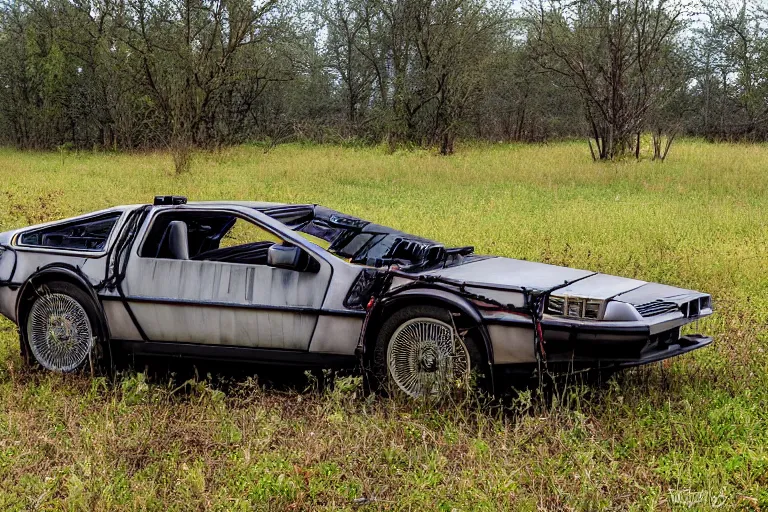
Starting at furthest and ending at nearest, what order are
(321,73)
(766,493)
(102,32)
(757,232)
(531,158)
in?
1. (321,73)
2. (102,32)
3. (531,158)
4. (757,232)
5. (766,493)

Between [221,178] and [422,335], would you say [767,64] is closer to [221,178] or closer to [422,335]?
[221,178]

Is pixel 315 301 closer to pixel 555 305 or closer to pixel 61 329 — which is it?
pixel 555 305

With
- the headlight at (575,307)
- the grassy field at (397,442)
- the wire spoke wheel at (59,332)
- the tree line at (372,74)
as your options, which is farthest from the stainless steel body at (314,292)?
the tree line at (372,74)

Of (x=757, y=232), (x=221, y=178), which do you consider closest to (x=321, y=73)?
(x=221, y=178)

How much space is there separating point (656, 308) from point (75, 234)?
161 inches

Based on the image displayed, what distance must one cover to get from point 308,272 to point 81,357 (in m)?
1.82

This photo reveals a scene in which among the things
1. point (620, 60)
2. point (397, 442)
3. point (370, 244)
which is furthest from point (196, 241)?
point (620, 60)

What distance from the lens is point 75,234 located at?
256 inches

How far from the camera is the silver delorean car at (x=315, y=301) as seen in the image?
495cm

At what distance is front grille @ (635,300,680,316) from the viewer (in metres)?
5.07

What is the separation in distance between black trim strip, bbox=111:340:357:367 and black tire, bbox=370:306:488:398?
195mm

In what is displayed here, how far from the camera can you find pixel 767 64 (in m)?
32.7

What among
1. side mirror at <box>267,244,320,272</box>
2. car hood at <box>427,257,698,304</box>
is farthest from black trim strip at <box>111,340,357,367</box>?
car hood at <box>427,257,698,304</box>

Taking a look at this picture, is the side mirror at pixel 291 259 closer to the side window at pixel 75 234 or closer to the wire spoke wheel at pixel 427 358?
the wire spoke wheel at pixel 427 358
